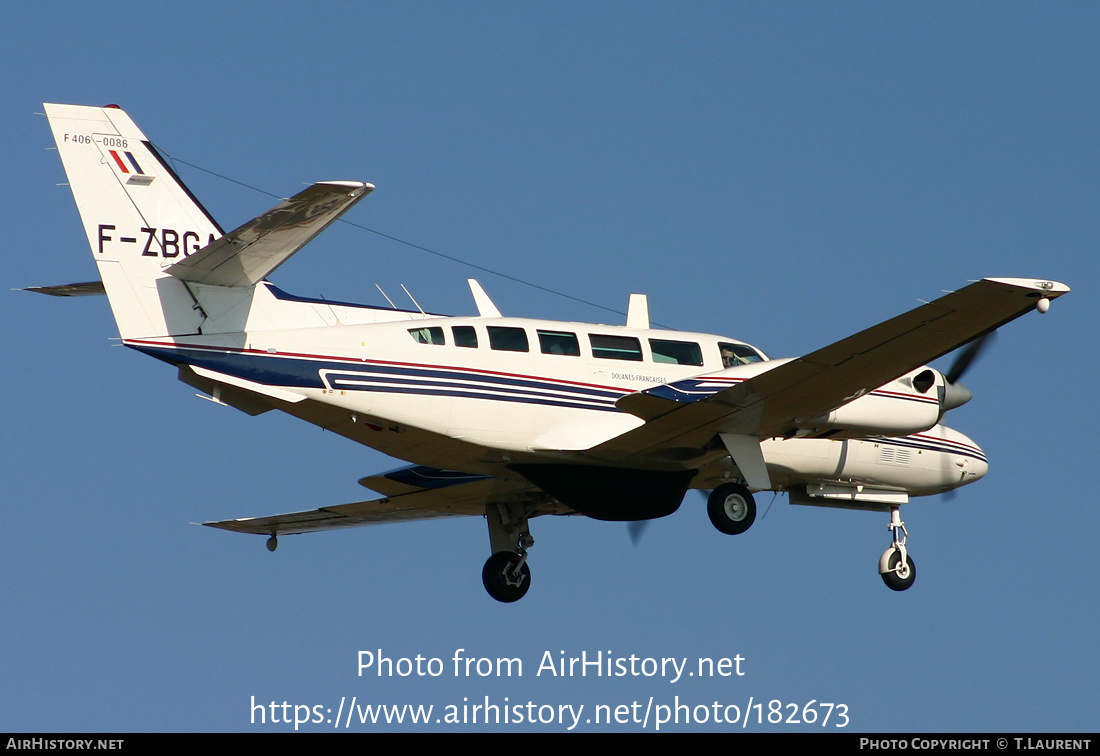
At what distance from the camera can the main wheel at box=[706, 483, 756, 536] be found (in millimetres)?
23766

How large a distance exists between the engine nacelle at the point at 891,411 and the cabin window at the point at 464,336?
17.9 feet

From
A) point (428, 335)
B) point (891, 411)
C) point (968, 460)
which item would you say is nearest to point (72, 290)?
point (428, 335)

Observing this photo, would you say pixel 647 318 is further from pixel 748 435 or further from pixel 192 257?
pixel 192 257

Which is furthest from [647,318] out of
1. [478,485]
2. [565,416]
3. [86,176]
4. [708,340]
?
[86,176]

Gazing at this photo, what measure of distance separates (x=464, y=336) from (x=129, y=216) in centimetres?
526

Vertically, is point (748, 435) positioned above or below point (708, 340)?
below

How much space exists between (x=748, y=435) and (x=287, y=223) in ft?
27.7

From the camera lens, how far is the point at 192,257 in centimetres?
2073

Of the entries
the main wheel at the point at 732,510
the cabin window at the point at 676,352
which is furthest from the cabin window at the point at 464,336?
the main wheel at the point at 732,510

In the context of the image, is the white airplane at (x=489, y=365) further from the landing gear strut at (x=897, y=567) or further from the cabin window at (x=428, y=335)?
the landing gear strut at (x=897, y=567)

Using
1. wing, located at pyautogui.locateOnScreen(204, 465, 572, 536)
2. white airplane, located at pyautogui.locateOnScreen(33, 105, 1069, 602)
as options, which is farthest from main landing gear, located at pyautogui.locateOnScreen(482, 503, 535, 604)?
white airplane, located at pyautogui.locateOnScreen(33, 105, 1069, 602)

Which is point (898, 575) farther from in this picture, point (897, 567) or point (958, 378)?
point (958, 378)

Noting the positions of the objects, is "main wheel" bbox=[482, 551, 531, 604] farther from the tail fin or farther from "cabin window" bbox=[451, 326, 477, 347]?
the tail fin

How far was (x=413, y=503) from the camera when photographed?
26984 millimetres
